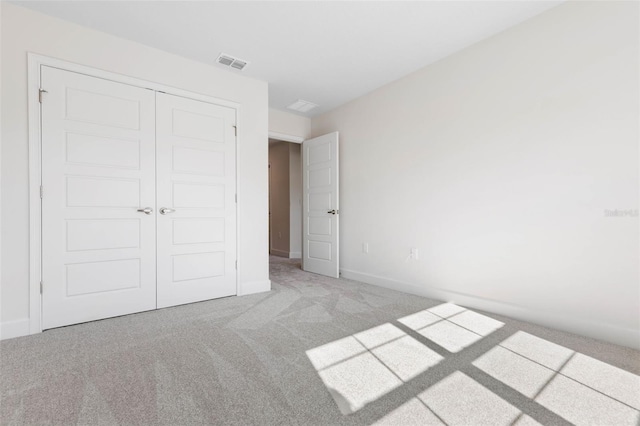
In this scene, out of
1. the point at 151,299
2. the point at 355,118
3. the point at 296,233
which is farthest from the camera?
the point at 296,233

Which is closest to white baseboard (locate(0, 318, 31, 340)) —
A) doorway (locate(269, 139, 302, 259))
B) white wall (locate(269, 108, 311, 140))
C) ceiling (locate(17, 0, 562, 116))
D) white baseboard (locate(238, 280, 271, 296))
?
white baseboard (locate(238, 280, 271, 296))

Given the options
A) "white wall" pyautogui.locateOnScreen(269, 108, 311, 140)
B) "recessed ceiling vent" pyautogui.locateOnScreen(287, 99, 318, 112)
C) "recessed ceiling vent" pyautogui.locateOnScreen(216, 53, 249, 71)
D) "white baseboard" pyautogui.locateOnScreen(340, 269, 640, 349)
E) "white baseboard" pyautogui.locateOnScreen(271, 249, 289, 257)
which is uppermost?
"recessed ceiling vent" pyautogui.locateOnScreen(216, 53, 249, 71)

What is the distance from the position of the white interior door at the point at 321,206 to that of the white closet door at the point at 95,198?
2342mm

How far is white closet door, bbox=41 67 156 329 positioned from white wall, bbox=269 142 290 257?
3.92 m

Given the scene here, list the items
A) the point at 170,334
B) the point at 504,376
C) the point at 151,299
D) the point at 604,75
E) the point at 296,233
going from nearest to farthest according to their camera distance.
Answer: the point at 504,376 → the point at 604,75 → the point at 170,334 → the point at 151,299 → the point at 296,233

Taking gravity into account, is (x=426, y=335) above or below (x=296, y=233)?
below

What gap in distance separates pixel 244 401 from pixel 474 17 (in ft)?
10.5

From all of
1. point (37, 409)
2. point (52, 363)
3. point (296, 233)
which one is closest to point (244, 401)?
point (37, 409)

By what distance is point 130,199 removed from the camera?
105 inches

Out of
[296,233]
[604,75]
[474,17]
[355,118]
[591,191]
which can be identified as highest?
[474,17]

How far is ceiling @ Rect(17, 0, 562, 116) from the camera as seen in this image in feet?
7.39

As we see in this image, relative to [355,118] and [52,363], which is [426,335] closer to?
[52,363]

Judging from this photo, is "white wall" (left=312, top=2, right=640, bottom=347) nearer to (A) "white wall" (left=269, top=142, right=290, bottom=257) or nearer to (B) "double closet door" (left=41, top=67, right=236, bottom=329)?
(B) "double closet door" (left=41, top=67, right=236, bottom=329)

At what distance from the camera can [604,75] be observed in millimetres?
2047
